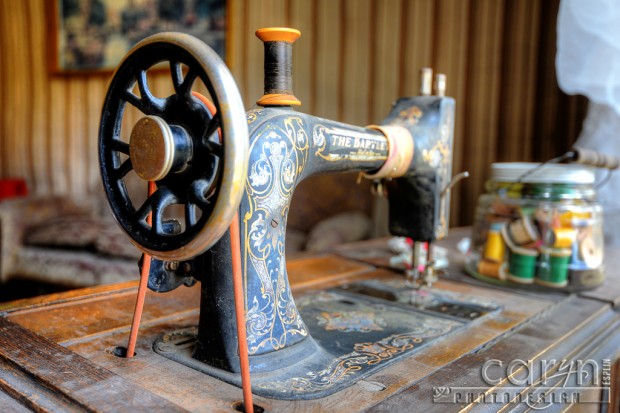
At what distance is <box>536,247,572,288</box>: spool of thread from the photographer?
1219 mm

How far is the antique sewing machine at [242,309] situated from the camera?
0.62 metres

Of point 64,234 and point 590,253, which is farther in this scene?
point 64,234

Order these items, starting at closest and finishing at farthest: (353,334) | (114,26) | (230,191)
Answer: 1. (230,191)
2. (353,334)
3. (114,26)

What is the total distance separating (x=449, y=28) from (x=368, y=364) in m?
2.40

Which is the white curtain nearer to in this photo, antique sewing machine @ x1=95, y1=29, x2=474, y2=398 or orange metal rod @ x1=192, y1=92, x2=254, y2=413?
Answer: antique sewing machine @ x1=95, y1=29, x2=474, y2=398

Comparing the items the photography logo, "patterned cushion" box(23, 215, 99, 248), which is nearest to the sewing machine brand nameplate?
the photography logo

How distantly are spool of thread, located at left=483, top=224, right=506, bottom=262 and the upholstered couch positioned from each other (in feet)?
6.91

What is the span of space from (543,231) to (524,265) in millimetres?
90

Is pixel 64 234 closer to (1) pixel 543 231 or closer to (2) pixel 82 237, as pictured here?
(2) pixel 82 237

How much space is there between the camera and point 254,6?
3885 millimetres

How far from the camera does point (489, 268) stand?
4.26ft

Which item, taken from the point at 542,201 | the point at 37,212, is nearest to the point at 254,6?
the point at 37,212

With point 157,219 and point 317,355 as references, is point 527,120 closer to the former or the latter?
point 317,355

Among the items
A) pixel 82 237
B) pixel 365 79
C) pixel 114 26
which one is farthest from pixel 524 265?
pixel 114 26
